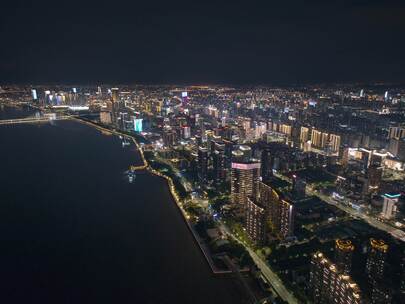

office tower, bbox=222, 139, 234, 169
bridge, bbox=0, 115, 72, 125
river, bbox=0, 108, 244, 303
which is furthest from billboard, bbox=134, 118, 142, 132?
office tower, bbox=222, 139, 234, 169

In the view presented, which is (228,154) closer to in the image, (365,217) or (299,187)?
(299,187)

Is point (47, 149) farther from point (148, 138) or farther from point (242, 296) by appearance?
point (242, 296)

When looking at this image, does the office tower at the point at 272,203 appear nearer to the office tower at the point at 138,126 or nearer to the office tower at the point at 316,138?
the office tower at the point at 316,138

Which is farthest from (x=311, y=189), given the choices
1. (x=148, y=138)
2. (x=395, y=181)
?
(x=148, y=138)

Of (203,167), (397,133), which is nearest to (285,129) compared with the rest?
(397,133)

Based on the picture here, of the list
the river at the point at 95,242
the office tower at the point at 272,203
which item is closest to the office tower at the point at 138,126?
the river at the point at 95,242
